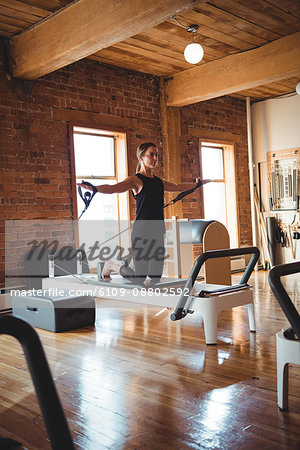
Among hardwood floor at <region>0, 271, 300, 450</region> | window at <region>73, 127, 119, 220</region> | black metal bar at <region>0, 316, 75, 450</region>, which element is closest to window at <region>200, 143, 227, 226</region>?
window at <region>73, 127, 119, 220</region>

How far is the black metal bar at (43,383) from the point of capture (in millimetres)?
1062

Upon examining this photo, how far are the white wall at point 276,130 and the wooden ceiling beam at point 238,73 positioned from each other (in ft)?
6.95

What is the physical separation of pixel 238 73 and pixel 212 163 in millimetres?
2261

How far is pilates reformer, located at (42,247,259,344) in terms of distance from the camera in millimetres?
3568

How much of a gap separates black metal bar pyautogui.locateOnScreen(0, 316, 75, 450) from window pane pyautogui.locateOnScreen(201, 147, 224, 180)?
709cm

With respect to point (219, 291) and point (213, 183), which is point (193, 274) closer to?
point (219, 291)

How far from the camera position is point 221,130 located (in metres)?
8.23

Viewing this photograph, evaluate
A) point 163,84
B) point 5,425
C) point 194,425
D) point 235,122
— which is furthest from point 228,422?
point 235,122

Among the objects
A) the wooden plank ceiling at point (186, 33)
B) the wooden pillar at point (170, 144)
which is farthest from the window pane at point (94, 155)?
the wooden plank ceiling at point (186, 33)

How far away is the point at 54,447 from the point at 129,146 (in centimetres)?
594

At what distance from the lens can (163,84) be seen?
7.18m

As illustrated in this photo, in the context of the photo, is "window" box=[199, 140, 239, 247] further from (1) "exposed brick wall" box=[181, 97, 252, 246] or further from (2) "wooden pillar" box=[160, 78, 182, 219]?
(2) "wooden pillar" box=[160, 78, 182, 219]

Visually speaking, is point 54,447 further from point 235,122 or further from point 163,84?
point 235,122

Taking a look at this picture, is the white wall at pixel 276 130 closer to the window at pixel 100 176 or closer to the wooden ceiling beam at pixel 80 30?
the window at pixel 100 176
